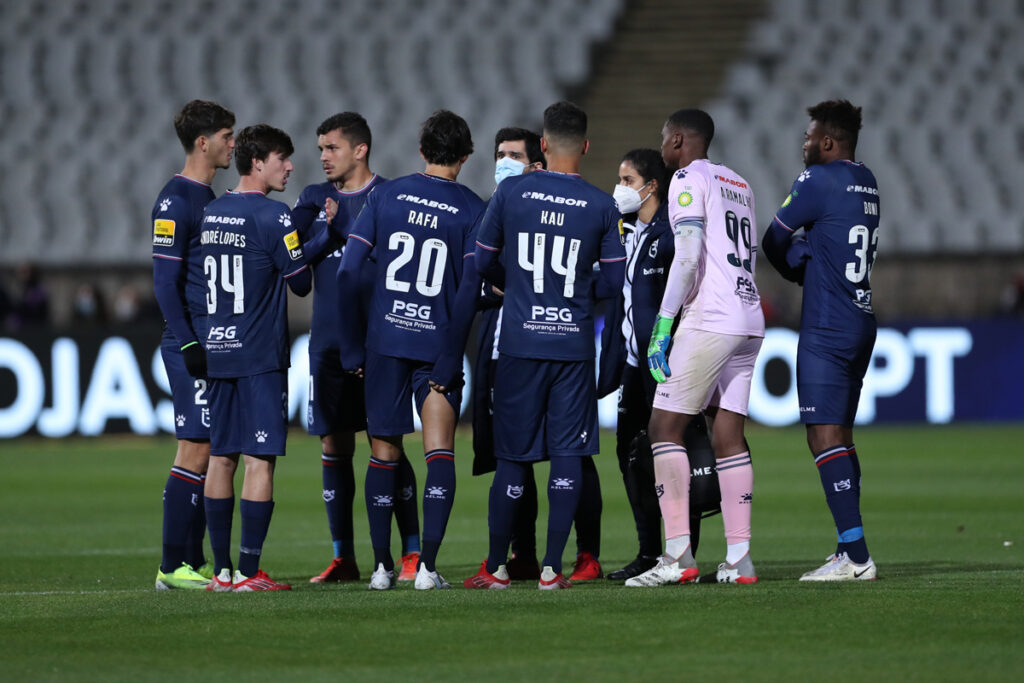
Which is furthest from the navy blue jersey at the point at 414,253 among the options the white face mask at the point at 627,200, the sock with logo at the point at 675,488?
the sock with logo at the point at 675,488

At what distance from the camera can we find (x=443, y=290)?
24.6ft

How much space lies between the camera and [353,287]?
7359mm

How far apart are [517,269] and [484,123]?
18.9 m

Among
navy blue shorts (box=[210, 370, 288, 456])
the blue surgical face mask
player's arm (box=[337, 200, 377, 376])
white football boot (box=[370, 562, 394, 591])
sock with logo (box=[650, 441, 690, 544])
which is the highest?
the blue surgical face mask

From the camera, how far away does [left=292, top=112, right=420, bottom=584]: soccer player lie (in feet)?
26.6

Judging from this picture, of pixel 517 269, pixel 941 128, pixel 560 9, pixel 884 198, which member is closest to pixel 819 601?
pixel 517 269

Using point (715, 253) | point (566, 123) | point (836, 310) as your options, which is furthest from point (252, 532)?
point (836, 310)

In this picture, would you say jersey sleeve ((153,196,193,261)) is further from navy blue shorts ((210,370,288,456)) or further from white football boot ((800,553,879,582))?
white football boot ((800,553,879,582))

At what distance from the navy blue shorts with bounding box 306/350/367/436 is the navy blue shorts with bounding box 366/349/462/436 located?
27.0 inches

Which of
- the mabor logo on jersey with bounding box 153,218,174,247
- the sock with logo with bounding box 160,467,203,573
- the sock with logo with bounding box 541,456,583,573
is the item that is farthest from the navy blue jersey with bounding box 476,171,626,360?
the sock with logo with bounding box 160,467,203,573

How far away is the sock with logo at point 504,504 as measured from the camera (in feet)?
23.5

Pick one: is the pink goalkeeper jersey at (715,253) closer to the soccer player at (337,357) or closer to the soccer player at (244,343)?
the soccer player at (337,357)

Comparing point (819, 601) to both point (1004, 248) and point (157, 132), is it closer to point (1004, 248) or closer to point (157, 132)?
point (1004, 248)

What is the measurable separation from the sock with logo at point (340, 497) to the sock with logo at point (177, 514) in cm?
78
